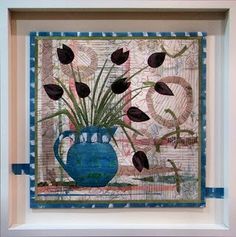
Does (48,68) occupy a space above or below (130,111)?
above

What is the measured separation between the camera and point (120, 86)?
3.81ft

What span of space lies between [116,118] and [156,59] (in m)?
0.23

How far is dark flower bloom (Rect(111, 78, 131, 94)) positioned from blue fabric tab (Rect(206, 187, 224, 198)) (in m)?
0.42

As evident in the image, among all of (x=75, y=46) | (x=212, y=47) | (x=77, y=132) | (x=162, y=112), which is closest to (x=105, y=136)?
(x=77, y=132)

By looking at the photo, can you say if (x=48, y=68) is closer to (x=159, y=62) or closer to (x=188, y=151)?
(x=159, y=62)

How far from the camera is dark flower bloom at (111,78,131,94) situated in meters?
1.16

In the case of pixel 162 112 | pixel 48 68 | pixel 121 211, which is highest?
pixel 48 68

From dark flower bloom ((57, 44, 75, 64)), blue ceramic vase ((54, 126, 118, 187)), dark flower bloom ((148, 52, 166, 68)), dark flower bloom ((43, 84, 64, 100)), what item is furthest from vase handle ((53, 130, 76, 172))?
dark flower bloom ((148, 52, 166, 68))

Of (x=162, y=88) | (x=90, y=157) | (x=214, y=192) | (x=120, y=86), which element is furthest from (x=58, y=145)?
(x=214, y=192)

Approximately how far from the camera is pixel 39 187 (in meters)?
1.16

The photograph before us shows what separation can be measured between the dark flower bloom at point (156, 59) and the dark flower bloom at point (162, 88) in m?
0.06

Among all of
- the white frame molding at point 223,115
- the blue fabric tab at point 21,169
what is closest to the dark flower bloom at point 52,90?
the white frame molding at point 223,115

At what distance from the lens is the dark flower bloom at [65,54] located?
116 cm

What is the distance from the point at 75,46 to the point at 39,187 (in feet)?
1.53
